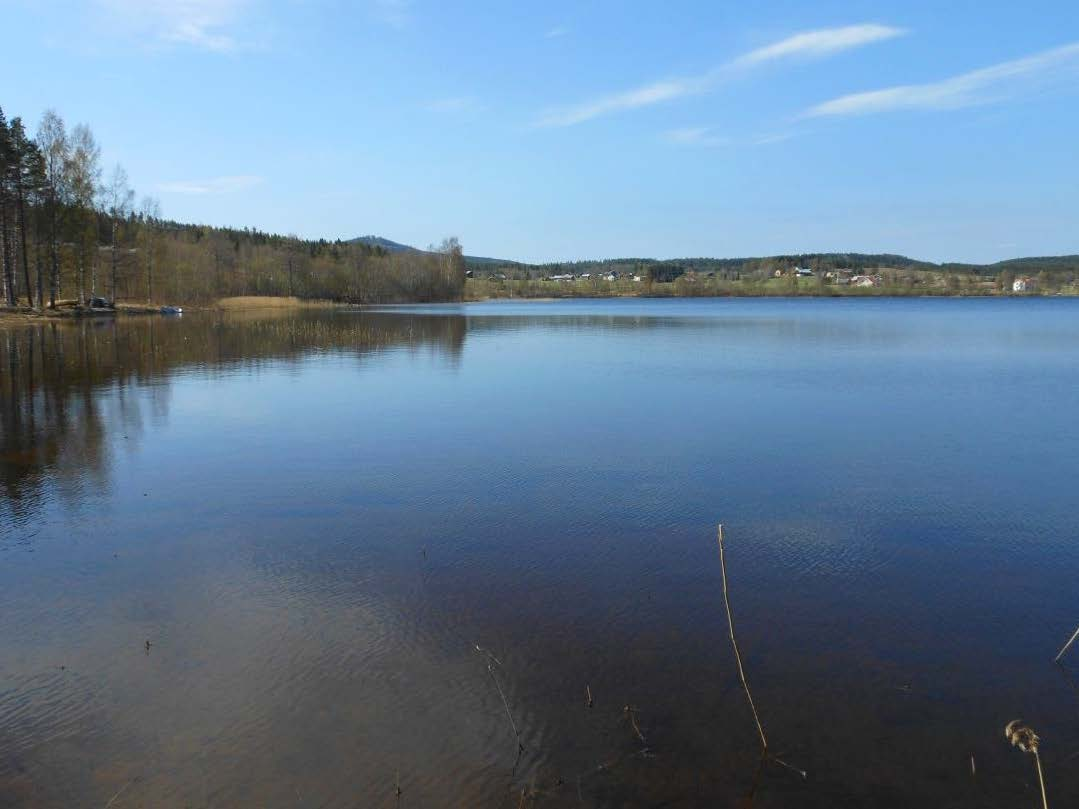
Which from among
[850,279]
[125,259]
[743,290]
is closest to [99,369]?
[125,259]

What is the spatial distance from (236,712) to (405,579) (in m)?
2.64

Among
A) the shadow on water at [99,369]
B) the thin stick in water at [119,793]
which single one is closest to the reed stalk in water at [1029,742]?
the thin stick in water at [119,793]

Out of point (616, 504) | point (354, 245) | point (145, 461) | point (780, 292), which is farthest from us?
point (780, 292)

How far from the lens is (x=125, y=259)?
2490 inches

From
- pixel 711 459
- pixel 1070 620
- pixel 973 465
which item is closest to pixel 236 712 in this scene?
pixel 1070 620

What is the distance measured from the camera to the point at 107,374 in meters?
23.2

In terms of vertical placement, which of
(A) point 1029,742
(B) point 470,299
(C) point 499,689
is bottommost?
(C) point 499,689

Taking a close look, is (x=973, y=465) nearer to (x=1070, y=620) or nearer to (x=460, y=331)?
(x=1070, y=620)

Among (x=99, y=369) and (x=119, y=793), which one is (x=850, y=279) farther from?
(x=119, y=793)

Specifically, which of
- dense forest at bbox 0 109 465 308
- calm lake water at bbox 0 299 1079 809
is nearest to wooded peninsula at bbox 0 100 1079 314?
dense forest at bbox 0 109 465 308

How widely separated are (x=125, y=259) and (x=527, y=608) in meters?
68.1

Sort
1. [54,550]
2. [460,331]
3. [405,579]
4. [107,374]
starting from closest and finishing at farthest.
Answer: [405,579] → [54,550] → [107,374] → [460,331]

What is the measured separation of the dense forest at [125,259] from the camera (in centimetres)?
4625

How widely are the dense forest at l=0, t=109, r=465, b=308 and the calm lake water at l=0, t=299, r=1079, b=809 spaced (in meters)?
36.9
